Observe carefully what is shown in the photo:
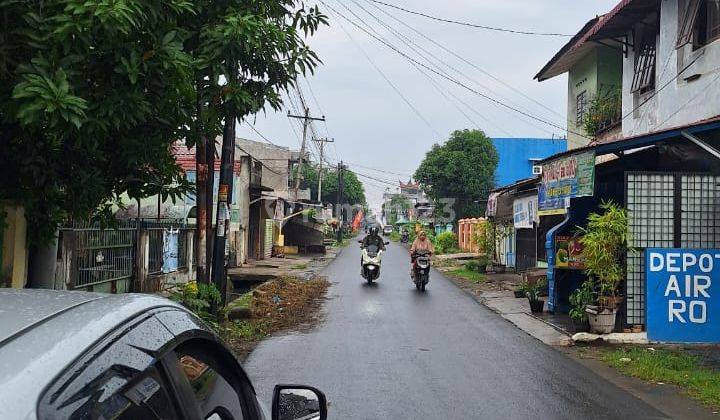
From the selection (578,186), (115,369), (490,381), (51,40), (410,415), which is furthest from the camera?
(578,186)

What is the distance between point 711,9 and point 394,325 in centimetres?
786

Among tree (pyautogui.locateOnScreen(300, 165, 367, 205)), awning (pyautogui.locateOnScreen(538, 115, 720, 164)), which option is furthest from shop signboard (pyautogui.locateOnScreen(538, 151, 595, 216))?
tree (pyautogui.locateOnScreen(300, 165, 367, 205))

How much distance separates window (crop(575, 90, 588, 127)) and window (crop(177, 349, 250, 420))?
1814 cm

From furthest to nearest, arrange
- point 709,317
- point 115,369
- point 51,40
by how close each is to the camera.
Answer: point 709,317
point 51,40
point 115,369

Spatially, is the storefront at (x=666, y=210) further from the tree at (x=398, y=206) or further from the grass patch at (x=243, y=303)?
the tree at (x=398, y=206)

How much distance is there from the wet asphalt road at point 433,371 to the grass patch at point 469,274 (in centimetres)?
811

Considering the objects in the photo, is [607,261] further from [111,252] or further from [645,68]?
[111,252]

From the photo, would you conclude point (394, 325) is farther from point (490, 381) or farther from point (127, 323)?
point (127, 323)

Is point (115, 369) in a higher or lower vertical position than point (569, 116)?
lower

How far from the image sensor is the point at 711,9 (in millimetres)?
11758

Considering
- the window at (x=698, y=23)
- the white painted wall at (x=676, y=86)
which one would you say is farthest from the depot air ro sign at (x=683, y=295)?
the window at (x=698, y=23)

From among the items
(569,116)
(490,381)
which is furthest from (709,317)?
(569,116)

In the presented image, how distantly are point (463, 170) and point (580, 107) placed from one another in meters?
19.2

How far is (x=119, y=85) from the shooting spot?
466 centimetres
